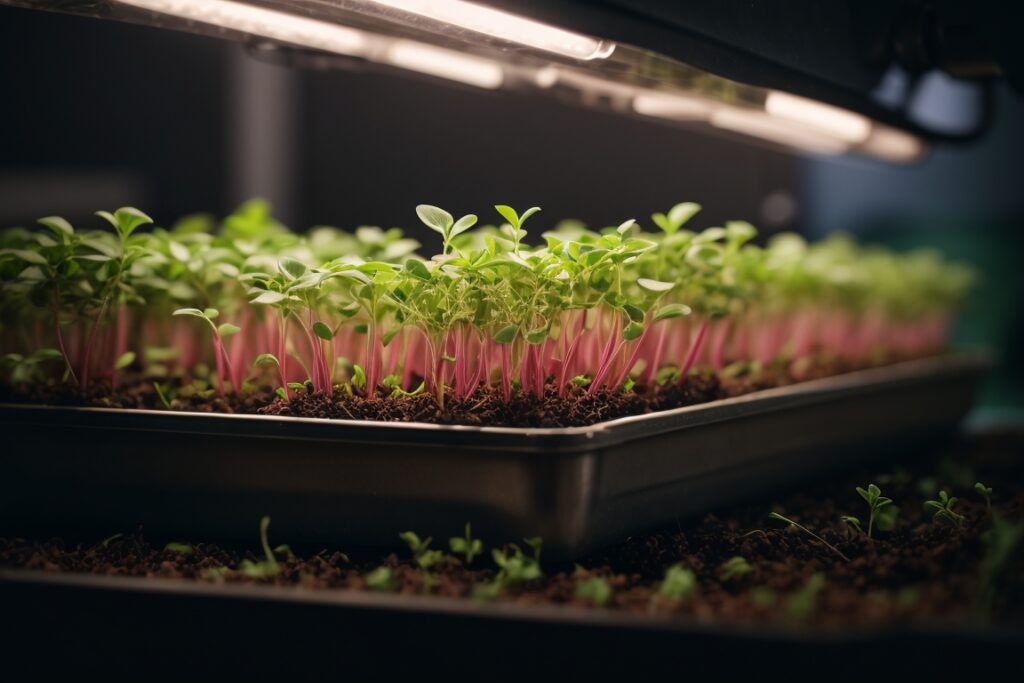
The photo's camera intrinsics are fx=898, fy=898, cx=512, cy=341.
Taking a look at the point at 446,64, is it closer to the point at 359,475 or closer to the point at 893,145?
the point at 359,475

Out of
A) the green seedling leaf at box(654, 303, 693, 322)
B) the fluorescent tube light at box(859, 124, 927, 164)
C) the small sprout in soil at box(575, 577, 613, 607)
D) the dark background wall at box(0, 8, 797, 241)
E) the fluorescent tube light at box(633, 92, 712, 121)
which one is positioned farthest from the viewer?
the dark background wall at box(0, 8, 797, 241)

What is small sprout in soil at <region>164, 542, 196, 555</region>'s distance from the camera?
3.23 ft

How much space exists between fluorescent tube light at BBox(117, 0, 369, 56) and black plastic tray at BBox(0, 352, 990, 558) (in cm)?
46

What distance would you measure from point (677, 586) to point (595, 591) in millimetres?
81

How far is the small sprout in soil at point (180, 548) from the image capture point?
3.23 feet

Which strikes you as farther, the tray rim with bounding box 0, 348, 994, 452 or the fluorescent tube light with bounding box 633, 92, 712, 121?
the fluorescent tube light with bounding box 633, 92, 712, 121

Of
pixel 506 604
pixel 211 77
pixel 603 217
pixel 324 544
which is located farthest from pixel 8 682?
pixel 211 77

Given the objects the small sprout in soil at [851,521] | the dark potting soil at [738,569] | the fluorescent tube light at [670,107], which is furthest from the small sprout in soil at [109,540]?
the fluorescent tube light at [670,107]

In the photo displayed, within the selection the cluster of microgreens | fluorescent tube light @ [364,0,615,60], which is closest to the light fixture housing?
fluorescent tube light @ [364,0,615,60]

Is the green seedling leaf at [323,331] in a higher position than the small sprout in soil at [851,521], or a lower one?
higher

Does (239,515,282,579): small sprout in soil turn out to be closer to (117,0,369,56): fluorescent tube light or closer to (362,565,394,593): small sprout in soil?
(362,565,394,593): small sprout in soil

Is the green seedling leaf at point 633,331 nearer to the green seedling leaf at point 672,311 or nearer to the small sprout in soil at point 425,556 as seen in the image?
the green seedling leaf at point 672,311

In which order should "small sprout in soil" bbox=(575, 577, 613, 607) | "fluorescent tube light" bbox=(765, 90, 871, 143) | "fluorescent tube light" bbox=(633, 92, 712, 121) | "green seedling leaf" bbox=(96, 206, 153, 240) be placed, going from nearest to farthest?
"small sprout in soil" bbox=(575, 577, 613, 607), "green seedling leaf" bbox=(96, 206, 153, 240), "fluorescent tube light" bbox=(765, 90, 871, 143), "fluorescent tube light" bbox=(633, 92, 712, 121)

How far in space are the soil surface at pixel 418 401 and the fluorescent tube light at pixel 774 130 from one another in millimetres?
477
